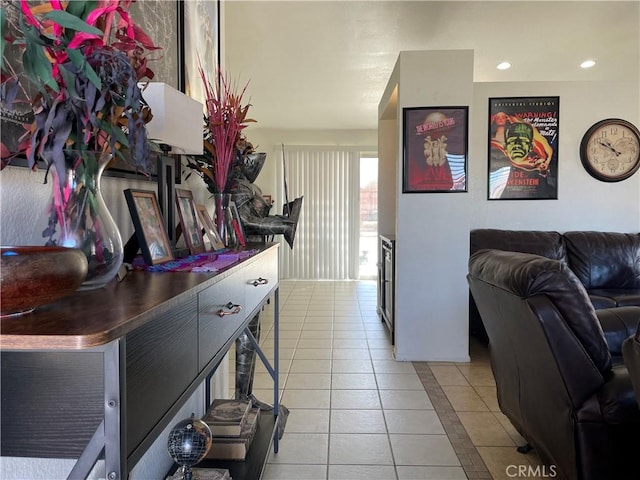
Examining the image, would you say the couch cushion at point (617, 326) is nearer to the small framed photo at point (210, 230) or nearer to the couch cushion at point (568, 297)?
the couch cushion at point (568, 297)

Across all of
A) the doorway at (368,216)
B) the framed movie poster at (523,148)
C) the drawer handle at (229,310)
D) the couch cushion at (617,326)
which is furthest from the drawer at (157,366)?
the doorway at (368,216)

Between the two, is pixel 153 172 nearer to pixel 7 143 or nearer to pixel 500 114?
pixel 7 143

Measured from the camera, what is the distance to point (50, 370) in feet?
2.07

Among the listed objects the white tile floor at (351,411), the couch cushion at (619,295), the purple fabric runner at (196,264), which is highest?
the purple fabric runner at (196,264)

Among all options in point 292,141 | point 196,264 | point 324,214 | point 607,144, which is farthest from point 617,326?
point 292,141

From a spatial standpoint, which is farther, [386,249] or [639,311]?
[386,249]

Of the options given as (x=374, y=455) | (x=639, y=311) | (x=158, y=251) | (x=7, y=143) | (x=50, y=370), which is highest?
(x=7, y=143)

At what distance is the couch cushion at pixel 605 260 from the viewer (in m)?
3.57

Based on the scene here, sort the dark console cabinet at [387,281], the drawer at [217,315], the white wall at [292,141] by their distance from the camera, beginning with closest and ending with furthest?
the drawer at [217,315]
the dark console cabinet at [387,281]
the white wall at [292,141]

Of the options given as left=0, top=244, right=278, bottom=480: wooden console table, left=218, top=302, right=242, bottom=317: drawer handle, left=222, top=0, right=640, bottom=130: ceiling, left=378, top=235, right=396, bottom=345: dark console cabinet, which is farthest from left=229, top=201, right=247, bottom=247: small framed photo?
left=378, top=235, right=396, bottom=345: dark console cabinet

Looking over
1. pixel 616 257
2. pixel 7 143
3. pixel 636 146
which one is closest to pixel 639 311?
pixel 616 257

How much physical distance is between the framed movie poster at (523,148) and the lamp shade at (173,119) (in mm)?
3398

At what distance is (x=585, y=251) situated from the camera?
3.64 meters

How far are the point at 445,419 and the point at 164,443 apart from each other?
1.65m
